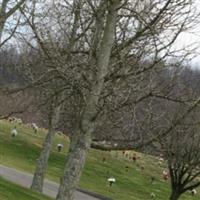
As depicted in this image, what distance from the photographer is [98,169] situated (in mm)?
55375

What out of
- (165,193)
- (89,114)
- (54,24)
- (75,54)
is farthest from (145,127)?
(165,193)

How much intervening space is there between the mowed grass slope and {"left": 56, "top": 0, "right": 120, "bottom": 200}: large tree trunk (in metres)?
28.7

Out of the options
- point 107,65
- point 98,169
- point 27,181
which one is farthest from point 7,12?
point 98,169

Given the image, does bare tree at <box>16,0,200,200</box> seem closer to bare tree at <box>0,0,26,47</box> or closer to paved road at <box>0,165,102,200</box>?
bare tree at <box>0,0,26,47</box>

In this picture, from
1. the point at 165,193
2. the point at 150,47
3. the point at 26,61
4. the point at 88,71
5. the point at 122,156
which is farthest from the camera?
the point at 122,156

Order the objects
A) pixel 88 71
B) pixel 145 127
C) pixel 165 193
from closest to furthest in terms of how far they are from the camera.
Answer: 1. pixel 145 127
2. pixel 88 71
3. pixel 165 193

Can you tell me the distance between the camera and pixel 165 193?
51.7m

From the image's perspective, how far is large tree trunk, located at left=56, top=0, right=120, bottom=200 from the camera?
37.7 feet

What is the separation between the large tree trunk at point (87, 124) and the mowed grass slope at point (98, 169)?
2866 cm

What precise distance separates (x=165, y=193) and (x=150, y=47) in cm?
3951

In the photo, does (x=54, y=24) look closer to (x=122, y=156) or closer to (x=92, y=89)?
Answer: (x=92, y=89)

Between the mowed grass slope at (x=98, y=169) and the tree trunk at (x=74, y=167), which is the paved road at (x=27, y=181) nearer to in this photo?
the mowed grass slope at (x=98, y=169)

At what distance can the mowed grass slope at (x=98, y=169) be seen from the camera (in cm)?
4338

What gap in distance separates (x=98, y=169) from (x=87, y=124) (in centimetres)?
4428
